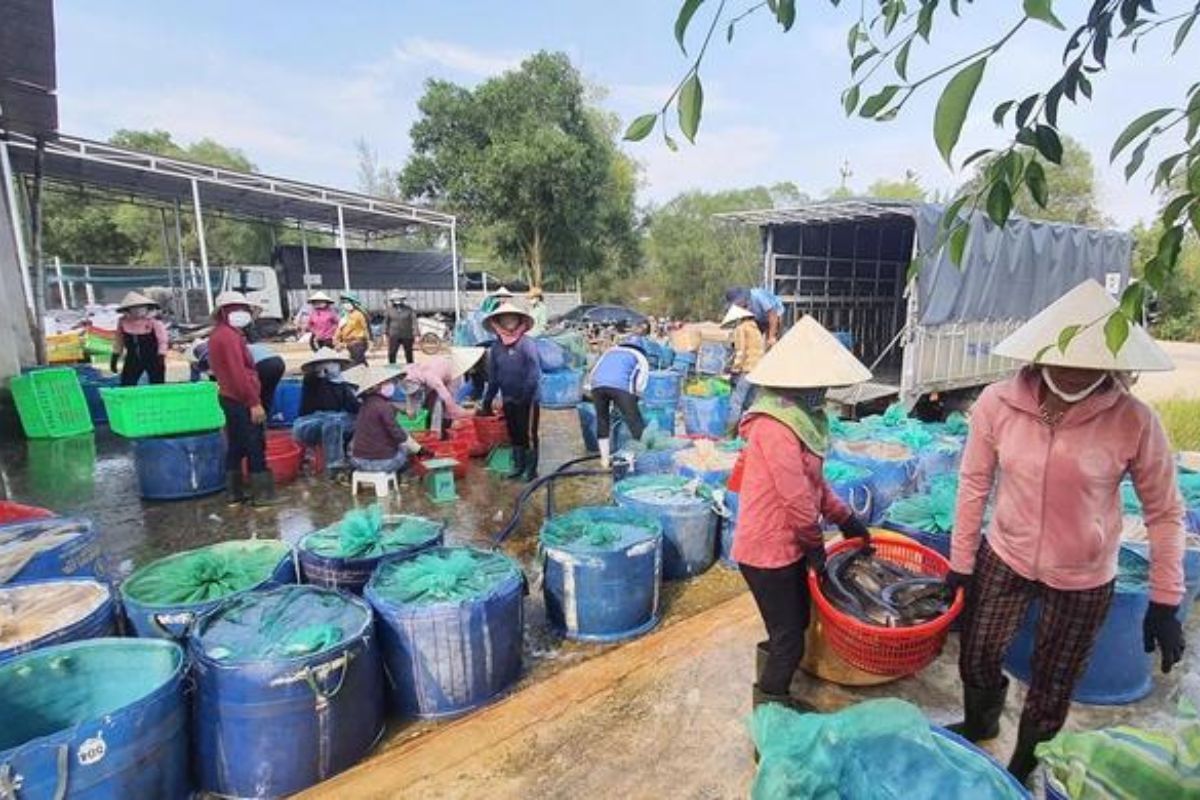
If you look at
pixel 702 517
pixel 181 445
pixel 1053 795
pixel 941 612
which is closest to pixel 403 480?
pixel 181 445

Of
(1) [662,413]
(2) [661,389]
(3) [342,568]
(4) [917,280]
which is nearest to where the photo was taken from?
(3) [342,568]

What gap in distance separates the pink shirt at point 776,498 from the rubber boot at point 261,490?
456 cm

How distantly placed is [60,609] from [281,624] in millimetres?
925

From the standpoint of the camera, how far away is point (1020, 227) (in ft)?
28.9

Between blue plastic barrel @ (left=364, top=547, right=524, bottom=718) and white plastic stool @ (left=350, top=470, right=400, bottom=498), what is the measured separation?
9.40 ft

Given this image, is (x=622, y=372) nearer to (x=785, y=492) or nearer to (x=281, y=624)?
(x=785, y=492)

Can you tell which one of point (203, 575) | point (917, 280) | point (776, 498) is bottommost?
point (203, 575)

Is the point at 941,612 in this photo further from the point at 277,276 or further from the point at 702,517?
the point at 277,276

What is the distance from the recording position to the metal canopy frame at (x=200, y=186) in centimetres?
1128

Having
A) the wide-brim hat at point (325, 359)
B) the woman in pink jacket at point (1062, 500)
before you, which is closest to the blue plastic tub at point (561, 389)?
the wide-brim hat at point (325, 359)

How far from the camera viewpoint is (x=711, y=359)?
10328 millimetres

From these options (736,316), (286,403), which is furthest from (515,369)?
(286,403)

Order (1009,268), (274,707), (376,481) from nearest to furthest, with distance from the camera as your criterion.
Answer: (274,707) < (376,481) < (1009,268)

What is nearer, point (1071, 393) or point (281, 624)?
point (1071, 393)
